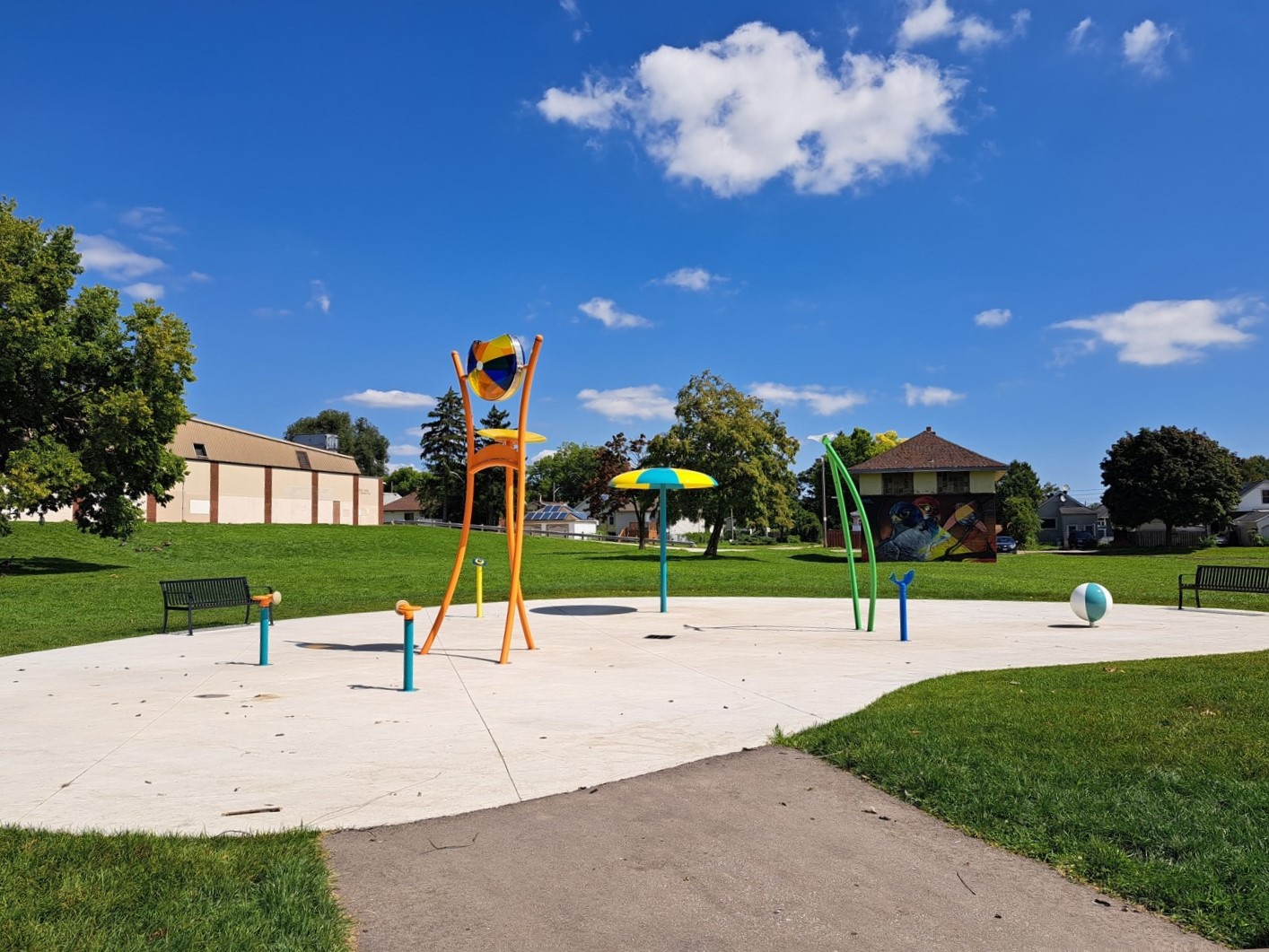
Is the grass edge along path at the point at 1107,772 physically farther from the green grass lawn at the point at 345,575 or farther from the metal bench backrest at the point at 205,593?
the green grass lawn at the point at 345,575

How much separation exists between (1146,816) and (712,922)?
2.66 meters

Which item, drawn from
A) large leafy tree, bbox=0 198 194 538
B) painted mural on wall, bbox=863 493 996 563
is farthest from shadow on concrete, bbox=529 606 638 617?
painted mural on wall, bbox=863 493 996 563

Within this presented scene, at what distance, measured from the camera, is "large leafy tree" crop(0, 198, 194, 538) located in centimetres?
3008

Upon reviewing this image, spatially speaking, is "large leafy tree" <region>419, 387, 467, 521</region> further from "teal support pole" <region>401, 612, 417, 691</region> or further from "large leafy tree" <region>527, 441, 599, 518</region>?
"teal support pole" <region>401, 612, 417, 691</region>

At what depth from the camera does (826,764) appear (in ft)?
20.0

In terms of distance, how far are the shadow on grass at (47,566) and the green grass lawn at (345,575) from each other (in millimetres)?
67

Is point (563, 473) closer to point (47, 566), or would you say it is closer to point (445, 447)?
point (445, 447)

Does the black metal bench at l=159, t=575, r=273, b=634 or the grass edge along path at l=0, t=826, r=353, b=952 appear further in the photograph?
the black metal bench at l=159, t=575, r=273, b=634

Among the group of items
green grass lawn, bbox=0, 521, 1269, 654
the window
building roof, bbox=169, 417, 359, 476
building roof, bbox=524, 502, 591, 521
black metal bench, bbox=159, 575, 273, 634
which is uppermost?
building roof, bbox=169, 417, 359, 476

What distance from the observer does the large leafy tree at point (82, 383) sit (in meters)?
30.1

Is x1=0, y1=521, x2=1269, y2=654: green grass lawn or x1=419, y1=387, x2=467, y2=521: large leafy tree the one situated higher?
x1=419, y1=387, x2=467, y2=521: large leafy tree

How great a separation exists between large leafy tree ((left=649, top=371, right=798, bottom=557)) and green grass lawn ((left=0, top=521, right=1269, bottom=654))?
9.82ft

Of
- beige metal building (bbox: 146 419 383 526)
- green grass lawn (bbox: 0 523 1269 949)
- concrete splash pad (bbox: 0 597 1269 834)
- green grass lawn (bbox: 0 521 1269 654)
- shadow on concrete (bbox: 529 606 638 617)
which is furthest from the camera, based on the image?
beige metal building (bbox: 146 419 383 526)

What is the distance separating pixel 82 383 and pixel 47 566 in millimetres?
7289
